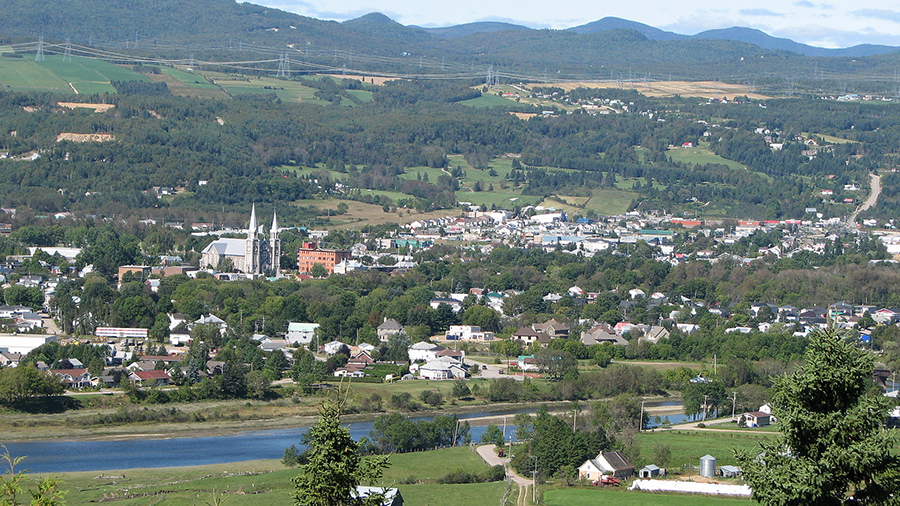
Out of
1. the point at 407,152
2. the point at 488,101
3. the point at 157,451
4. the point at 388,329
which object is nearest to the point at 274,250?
the point at 388,329

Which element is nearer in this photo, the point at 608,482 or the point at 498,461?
the point at 608,482

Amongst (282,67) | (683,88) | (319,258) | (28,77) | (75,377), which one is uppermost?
(282,67)

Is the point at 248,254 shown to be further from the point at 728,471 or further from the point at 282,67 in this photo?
the point at 282,67

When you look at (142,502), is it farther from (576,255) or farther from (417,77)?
(417,77)

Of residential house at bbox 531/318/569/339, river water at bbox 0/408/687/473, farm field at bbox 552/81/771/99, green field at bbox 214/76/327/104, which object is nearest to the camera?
river water at bbox 0/408/687/473

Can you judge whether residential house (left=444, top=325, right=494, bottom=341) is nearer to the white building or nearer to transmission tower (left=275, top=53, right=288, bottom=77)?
the white building

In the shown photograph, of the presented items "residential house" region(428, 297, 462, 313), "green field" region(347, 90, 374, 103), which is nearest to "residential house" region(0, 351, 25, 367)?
"residential house" region(428, 297, 462, 313)

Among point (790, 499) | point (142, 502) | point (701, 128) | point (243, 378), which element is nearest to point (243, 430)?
point (243, 378)
